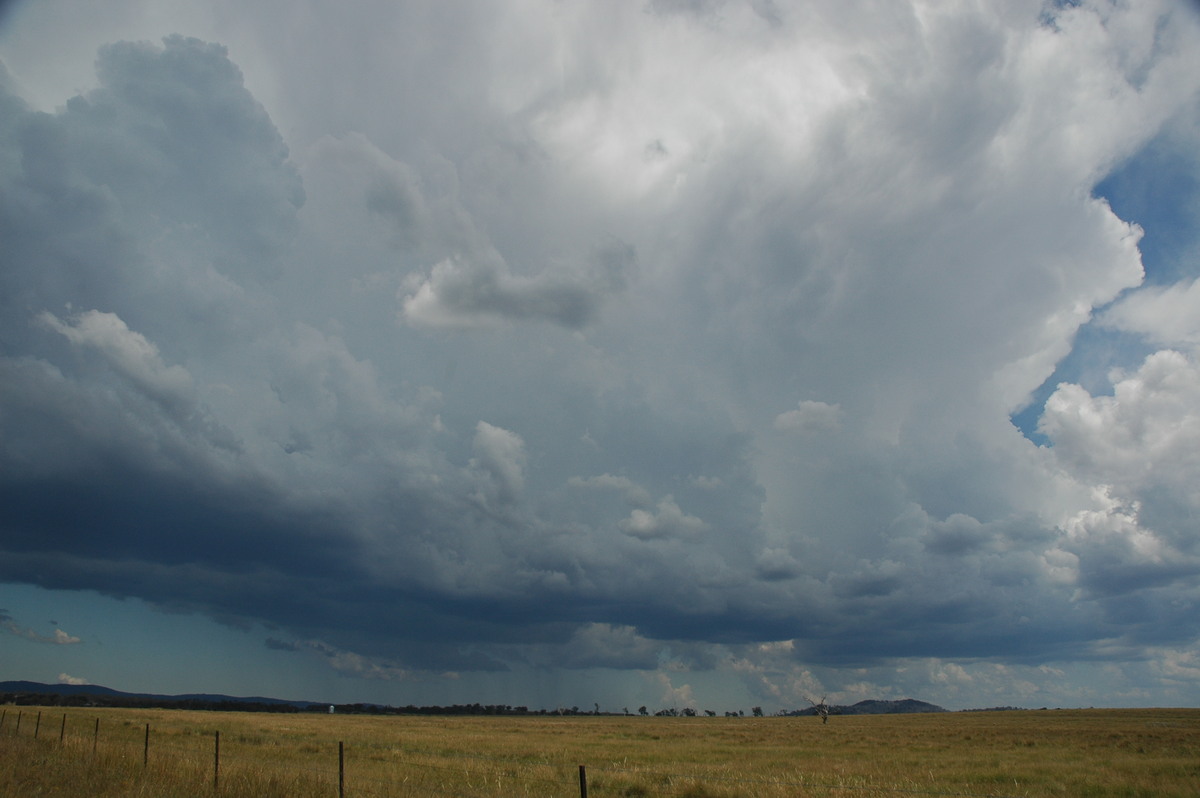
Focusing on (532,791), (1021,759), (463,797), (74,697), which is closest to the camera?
(463,797)

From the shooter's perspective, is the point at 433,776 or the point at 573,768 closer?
the point at 433,776

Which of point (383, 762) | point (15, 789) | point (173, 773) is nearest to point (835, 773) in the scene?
point (383, 762)

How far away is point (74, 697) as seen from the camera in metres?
188

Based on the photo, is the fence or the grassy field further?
the fence

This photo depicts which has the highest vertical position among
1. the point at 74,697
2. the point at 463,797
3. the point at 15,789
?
the point at 15,789

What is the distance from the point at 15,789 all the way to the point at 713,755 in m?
33.6

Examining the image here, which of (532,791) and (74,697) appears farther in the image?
(74,697)

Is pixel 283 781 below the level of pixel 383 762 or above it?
above

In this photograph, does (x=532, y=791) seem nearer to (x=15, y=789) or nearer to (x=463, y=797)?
(x=463, y=797)

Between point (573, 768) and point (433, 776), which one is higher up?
point (433, 776)

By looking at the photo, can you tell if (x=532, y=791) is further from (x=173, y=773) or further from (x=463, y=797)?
(x=173, y=773)

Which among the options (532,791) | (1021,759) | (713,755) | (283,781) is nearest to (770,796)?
(532,791)

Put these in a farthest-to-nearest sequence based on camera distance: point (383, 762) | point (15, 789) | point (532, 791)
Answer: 1. point (383, 762)
2. point (532, 791)
3. point (15, 789)

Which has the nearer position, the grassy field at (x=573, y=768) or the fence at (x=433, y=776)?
the grassy field at (x=573, y=768)
